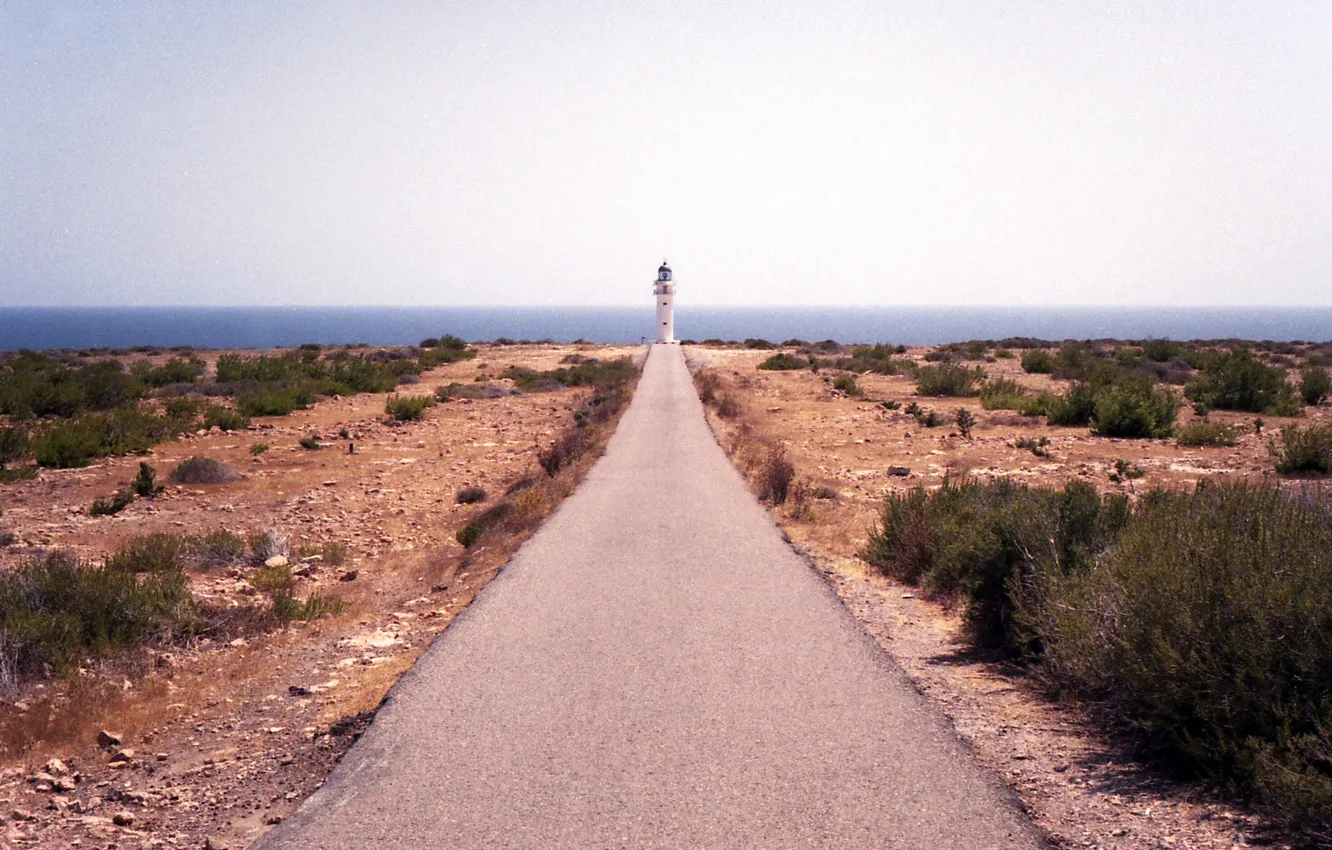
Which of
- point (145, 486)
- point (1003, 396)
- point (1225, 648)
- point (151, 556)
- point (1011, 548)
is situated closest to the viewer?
point (1225, 648)

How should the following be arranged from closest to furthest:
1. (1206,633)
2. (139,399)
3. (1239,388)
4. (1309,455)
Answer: (1206,633), (1309,455), (1239,388), (139,399)

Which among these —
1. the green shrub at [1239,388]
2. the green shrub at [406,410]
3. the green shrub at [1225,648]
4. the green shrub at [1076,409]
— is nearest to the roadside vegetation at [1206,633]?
the green shrub at [1225,648]

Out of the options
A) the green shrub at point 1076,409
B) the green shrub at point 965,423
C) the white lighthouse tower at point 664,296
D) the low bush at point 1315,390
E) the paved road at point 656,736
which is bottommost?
the paved road at point 656,736

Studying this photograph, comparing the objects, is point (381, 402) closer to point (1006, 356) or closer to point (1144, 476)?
point (1144, 476)

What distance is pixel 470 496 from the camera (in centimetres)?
1703

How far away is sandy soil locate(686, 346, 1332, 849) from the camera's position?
15.0 ft

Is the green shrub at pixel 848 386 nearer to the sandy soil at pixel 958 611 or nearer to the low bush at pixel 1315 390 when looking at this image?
the sandy soil at pixel 958 611

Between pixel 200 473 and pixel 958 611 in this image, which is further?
pixel 200 473

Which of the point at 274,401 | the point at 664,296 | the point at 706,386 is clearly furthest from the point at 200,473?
the point at 664,296

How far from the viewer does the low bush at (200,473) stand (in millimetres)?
17797

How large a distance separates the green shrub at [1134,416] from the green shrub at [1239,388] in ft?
16.8

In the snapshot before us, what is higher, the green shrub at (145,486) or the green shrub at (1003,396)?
the green shrub at (1003,396)

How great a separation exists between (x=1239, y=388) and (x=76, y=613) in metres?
31.7

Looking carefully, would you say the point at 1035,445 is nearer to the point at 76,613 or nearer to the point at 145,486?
the point at 145,486
